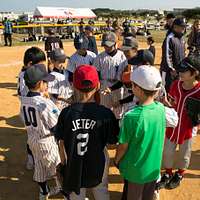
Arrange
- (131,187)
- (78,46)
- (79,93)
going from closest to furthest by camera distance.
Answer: (79,93) → (131,187) → (78,46)

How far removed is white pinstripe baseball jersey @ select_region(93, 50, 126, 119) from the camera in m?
5.88

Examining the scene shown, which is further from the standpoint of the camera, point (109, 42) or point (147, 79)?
point (109, 42)

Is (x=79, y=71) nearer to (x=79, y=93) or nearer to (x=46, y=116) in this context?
(x=79, y=93)

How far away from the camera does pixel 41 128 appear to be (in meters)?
4.03

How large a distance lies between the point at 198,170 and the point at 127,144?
2.74m

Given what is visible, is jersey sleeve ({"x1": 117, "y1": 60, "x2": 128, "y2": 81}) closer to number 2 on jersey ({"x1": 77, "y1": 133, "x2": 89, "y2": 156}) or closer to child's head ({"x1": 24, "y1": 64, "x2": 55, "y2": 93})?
child's head ({"x1": 24, "y1": 64, "x2": 55, "y2": 93})

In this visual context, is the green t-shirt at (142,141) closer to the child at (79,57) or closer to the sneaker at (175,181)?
the sneaker at (175,181)

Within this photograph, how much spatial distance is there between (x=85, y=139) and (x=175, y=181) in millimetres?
2221

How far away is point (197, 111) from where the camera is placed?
4.37m

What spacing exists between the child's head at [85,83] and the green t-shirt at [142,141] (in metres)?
0.39

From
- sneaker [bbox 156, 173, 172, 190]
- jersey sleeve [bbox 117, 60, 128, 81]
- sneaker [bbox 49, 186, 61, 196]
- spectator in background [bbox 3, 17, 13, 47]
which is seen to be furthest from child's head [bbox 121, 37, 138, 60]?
spectator in background [bbox 3, 17, 13, 47]

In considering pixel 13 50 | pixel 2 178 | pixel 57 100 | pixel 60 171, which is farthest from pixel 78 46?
pixel 13 50

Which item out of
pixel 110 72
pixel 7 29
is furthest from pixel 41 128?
pixel 7 29

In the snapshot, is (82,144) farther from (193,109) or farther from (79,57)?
(79,57)
